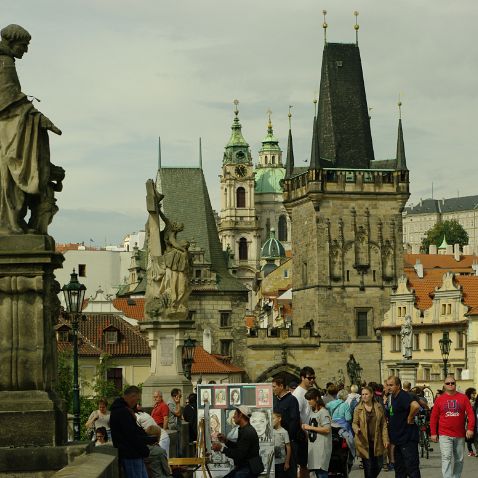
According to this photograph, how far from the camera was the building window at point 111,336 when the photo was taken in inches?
→ 2510

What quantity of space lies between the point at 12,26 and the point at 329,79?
85568 millimetres

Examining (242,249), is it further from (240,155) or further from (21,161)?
(21,161)

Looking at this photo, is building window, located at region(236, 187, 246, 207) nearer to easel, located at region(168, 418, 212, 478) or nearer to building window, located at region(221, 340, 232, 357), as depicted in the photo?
building window, located at region(221, 340, 232, 357)

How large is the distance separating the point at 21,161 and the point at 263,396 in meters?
4.96

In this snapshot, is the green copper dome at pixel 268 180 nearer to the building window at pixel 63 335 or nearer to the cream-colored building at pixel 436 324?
the cream-colored building at pixel 436 324

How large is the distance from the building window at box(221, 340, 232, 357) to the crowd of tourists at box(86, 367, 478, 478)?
6786 centimetres

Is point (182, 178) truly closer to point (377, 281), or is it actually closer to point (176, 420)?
point (377, 281)

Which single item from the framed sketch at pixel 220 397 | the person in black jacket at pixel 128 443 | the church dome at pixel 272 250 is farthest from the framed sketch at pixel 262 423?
the church dome at pixel 272 250

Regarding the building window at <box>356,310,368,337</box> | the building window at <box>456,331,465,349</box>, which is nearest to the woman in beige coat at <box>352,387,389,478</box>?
the building window at <box>456,331,465,349</box>

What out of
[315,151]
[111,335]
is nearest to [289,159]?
[315,151]

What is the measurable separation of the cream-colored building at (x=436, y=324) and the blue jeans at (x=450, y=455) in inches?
1867

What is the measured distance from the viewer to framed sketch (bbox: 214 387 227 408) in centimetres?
1416

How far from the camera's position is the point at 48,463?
8.97m

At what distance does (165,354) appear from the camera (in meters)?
21.6
